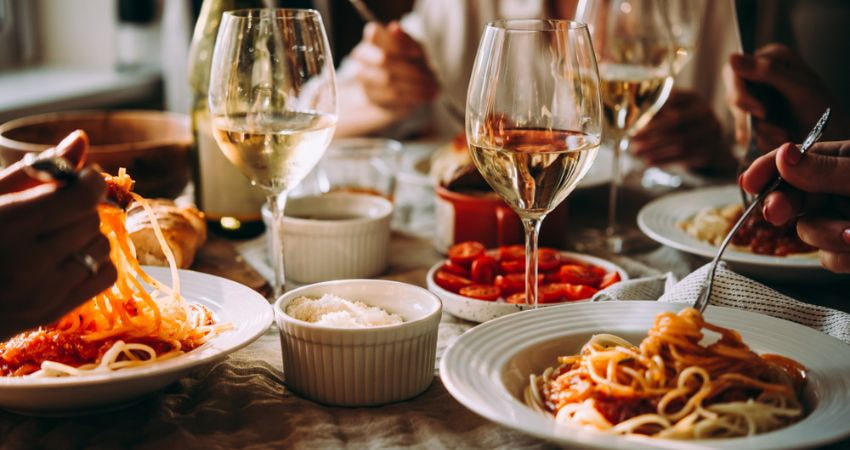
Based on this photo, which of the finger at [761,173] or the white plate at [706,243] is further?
the white plate at [706,243]

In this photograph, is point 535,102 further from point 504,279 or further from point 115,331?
point 115,331

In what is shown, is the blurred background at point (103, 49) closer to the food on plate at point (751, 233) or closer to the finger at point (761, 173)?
the food on plate at point (751, 233)

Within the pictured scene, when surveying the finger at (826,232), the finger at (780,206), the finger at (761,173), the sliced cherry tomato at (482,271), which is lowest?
the sliced cherry tomato at (482,271)

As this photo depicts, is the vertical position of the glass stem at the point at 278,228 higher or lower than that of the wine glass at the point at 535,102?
lower

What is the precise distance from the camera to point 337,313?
94 centimetres

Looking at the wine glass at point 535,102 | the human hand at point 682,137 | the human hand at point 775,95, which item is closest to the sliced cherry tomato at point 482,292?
the wine glass at point 535,102

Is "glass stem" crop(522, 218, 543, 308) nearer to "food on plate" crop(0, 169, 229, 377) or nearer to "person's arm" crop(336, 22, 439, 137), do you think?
"food on plate" crop(0, 169, 229, 377)

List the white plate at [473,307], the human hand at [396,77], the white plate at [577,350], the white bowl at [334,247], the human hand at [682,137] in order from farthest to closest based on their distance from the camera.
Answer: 1. the human hand at [396,77]
2. the human hand at [682,137]
3. the white bowl at [334,247]
4. the white plate at [473,307]
5. the white plate at [577,350]

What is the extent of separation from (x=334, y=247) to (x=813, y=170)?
69 centimetres

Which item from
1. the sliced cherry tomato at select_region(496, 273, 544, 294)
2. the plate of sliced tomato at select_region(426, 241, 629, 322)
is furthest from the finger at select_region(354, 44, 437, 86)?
the sliced cherry tomato at select_region(496, 273, 544, 294)

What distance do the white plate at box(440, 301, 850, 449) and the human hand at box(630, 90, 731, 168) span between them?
1120mm

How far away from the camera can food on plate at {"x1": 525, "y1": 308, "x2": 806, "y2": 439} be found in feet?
2.49

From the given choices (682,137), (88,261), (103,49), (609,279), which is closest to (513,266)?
(609,279)

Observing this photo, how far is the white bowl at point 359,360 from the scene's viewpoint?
2.94 ft
